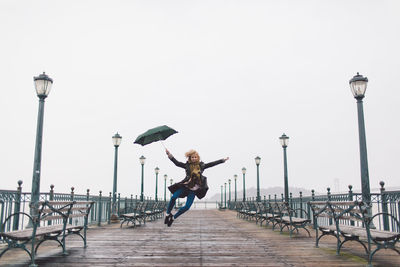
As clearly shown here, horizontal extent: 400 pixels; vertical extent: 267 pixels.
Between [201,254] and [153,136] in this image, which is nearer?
[201,254]

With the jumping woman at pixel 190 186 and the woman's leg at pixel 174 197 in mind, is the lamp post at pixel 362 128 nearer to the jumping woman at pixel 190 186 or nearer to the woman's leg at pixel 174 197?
the jumping woman at pixel 190 186

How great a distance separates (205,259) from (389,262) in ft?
11.4

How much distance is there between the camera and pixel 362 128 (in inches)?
410

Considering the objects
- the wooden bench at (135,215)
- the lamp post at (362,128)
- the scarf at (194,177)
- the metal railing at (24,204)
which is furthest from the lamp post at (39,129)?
the lamp post at (362,128)

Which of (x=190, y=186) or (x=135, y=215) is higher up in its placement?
(x=190, y=186)

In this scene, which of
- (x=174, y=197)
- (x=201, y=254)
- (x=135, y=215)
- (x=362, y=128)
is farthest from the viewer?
(x=135, y=215)

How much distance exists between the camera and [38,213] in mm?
6535

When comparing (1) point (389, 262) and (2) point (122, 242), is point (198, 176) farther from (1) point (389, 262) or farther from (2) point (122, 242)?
(1) point (389, 262)

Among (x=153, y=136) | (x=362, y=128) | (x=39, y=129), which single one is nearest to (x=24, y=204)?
(x=39, y=129)

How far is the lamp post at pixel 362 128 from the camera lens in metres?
10.1

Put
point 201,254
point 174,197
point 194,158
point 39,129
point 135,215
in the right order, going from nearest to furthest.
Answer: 1. point 201,254
2. point 174,197
3. point 194,158
4. point 39,129
5. point 135,215

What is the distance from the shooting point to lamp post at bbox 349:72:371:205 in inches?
396

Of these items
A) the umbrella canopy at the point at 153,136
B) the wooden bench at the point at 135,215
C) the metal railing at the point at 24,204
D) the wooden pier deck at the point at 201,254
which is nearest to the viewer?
the wooden pier deck at the point at 201,254

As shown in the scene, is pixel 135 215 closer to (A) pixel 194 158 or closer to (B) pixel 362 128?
(A) pixel 194 158
